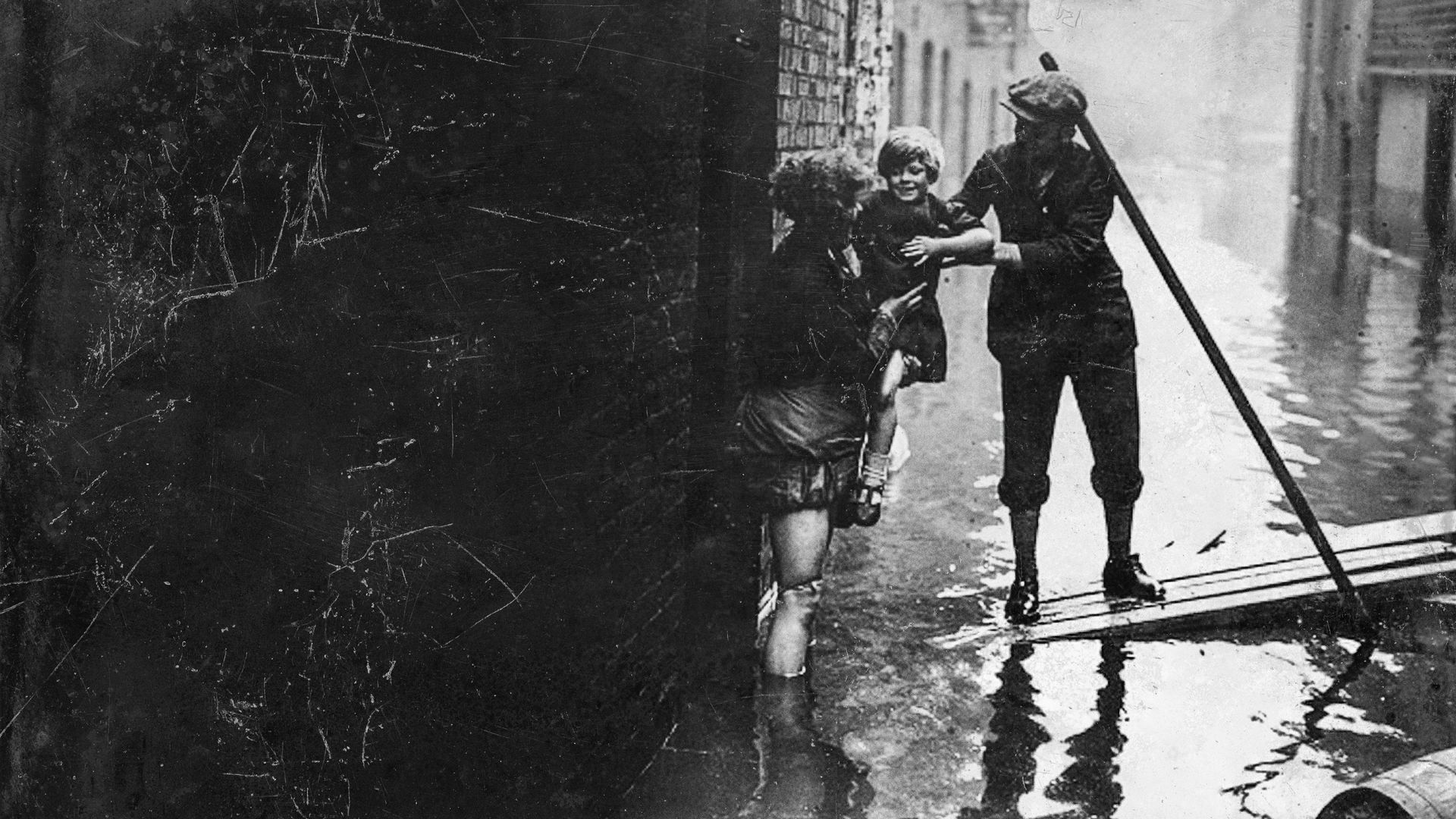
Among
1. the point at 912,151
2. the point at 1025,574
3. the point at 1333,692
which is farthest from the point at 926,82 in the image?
the point at 1333,692

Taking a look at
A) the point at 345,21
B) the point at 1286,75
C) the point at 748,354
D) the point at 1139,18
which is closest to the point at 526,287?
the point at 748,354

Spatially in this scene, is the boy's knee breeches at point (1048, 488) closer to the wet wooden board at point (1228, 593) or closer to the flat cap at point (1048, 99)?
the wet wooden board at point (1228, 593)

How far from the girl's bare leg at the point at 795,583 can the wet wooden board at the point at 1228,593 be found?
0.53m

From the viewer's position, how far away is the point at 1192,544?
10.2 feet

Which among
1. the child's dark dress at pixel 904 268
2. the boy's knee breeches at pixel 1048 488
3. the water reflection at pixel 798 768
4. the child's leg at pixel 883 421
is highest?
the child's dark dress at pixel 904 268

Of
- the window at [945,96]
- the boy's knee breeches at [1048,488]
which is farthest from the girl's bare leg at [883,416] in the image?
the window at [945,96]

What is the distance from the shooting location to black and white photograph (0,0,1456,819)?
3.00 metres

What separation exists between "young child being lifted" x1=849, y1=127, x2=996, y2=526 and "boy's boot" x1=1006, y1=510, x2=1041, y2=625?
1.16 ft

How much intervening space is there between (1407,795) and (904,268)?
5.34ft

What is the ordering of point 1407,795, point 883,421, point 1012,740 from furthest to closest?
point 883,421 → point 1012,740 → point 1407,795

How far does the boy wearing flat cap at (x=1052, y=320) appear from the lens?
3.00 m

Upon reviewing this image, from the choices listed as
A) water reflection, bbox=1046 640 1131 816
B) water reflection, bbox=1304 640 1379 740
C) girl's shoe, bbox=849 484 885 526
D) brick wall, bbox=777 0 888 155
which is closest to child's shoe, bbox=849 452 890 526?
girl's shoe, bbox=849 484 885 526

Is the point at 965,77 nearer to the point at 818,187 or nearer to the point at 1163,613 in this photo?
the point at 818,187

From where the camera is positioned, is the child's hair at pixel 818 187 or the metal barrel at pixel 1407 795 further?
the child's hair at pixel 818 187
